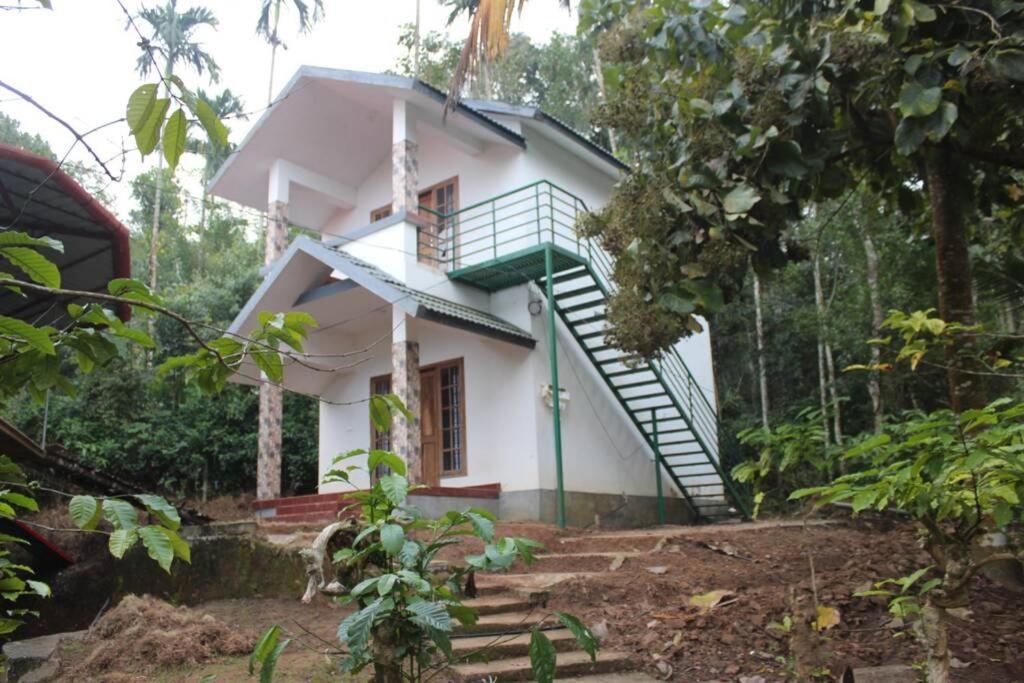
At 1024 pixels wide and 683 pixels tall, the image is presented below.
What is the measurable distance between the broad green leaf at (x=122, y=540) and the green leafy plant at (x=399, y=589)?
91 centimetres

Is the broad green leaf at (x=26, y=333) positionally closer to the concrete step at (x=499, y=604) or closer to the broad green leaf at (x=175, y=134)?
the broad green leaf at (x=175, y=134)

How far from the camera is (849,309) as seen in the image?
1529 centimetres

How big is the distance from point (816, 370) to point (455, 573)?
57.8ft

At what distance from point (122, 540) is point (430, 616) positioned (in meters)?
1.19

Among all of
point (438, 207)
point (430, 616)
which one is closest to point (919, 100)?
point (430, 616)

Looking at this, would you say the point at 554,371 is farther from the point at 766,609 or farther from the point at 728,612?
the point at 766,609

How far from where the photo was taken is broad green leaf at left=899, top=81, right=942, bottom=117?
461cm

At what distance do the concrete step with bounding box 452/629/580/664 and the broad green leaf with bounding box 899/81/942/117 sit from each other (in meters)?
4.00

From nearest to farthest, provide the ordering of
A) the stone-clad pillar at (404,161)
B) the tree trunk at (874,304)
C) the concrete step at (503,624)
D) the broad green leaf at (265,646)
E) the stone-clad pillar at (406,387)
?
the broad green leaf at (265,646) → the concrete step at (503,624) → the stone-clad pillar at (406,387) → the stone-clad pillar at (404,161) → the tree trunk at (874,304)

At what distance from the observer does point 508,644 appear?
5.44 meters

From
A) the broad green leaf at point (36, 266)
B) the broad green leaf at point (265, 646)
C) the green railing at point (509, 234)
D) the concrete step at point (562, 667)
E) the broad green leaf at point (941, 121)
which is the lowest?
the concrete step at point (562, 667)

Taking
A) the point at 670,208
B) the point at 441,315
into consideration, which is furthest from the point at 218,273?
the point at 670,208

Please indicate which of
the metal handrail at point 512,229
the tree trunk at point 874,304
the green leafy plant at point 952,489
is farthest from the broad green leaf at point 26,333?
the tree trunk at point 874,304

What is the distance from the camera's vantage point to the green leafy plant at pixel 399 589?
2.58 meters
